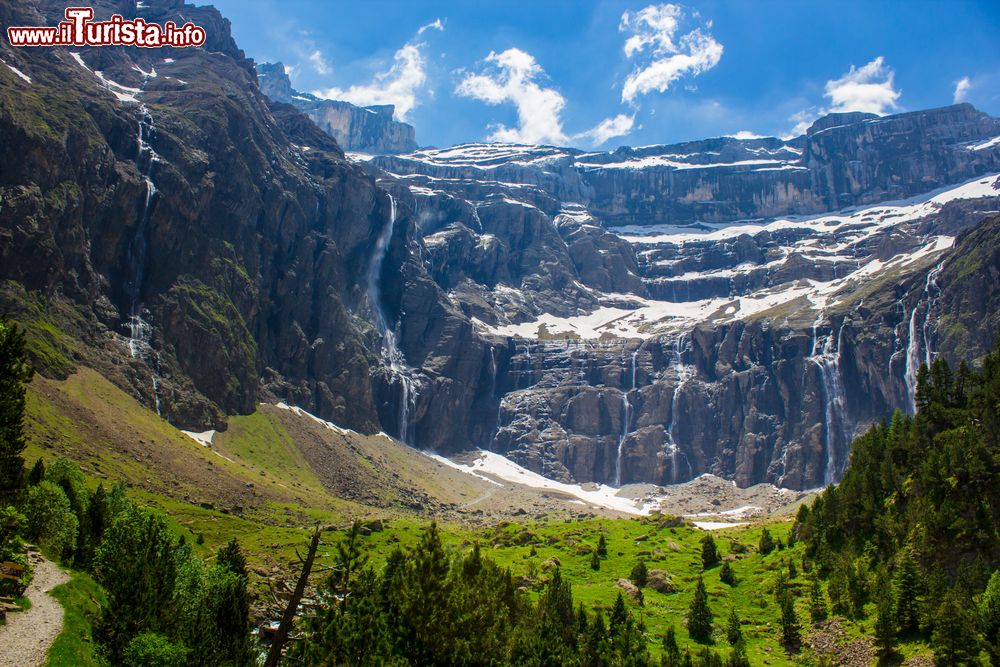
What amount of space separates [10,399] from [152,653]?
17331 millimetres

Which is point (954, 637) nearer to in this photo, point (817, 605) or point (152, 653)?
point (817, 605)

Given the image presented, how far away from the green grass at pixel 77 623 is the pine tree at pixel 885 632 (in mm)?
52803

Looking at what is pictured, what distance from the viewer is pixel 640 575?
268 feet

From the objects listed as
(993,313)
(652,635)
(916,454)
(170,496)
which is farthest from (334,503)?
(993,313)

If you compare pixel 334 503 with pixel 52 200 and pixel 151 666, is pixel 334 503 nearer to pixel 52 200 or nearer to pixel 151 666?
pixel 52 200

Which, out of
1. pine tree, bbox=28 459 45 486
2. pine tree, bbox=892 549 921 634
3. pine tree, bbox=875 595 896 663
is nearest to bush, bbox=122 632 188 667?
pine tree, bbox=28 459 45 486

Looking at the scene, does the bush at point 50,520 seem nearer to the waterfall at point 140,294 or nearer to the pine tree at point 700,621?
the pine tree at point 700,621

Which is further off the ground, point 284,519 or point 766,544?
point 766,544

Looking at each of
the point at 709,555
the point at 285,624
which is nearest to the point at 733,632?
the point at 709,555

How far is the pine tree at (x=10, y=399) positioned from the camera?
4269cm

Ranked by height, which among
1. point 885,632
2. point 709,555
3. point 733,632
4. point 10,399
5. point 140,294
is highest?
point 140,294

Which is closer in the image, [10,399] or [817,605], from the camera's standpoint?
[10,399]

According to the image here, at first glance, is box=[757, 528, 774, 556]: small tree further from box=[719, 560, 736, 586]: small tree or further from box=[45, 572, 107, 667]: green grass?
box=[45, 572, 107, 667]: green grass

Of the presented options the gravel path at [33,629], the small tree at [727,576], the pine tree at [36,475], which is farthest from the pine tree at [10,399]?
the small tree at [727,576]
